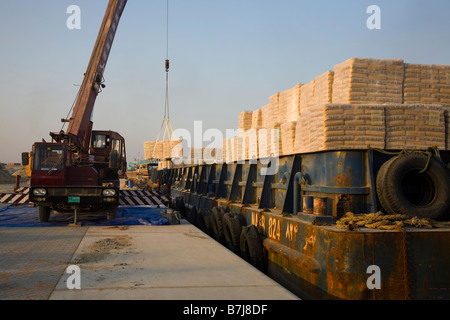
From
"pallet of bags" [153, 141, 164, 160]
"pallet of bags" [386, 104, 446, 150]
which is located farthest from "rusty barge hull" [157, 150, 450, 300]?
"pallet of bags" [153, 141, 164, 160]

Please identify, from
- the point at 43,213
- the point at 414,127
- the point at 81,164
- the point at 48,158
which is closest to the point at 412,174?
the point at 414,127

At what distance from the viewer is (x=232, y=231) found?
883 centimetres

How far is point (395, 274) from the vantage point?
16.6 feet

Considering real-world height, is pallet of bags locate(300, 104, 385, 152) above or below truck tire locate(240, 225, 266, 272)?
above

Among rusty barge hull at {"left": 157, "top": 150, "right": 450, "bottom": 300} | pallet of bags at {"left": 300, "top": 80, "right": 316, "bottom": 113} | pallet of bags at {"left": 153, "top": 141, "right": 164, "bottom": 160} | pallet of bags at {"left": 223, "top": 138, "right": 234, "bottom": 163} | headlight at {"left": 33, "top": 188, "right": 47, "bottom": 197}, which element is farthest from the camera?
pallet of bags at {"left": 153, "top": 141, "right": 164, "bottom": 160}

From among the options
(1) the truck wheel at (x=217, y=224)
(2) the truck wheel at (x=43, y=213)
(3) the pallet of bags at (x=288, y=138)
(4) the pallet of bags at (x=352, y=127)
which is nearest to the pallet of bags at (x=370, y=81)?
(4) the pallet of bags at (x=352, y=127)

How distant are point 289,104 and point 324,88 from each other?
2051 millimetres

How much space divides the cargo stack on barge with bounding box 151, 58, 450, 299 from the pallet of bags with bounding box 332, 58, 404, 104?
0.06ft

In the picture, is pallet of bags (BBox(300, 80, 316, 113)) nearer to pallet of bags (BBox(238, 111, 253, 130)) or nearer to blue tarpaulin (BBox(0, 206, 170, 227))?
pallet of bags (BBox(238, 111, 253, 130))

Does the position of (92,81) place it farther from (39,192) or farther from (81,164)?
(39,192)

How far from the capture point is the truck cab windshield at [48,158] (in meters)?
10.7

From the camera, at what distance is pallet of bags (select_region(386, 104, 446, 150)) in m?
6.07
